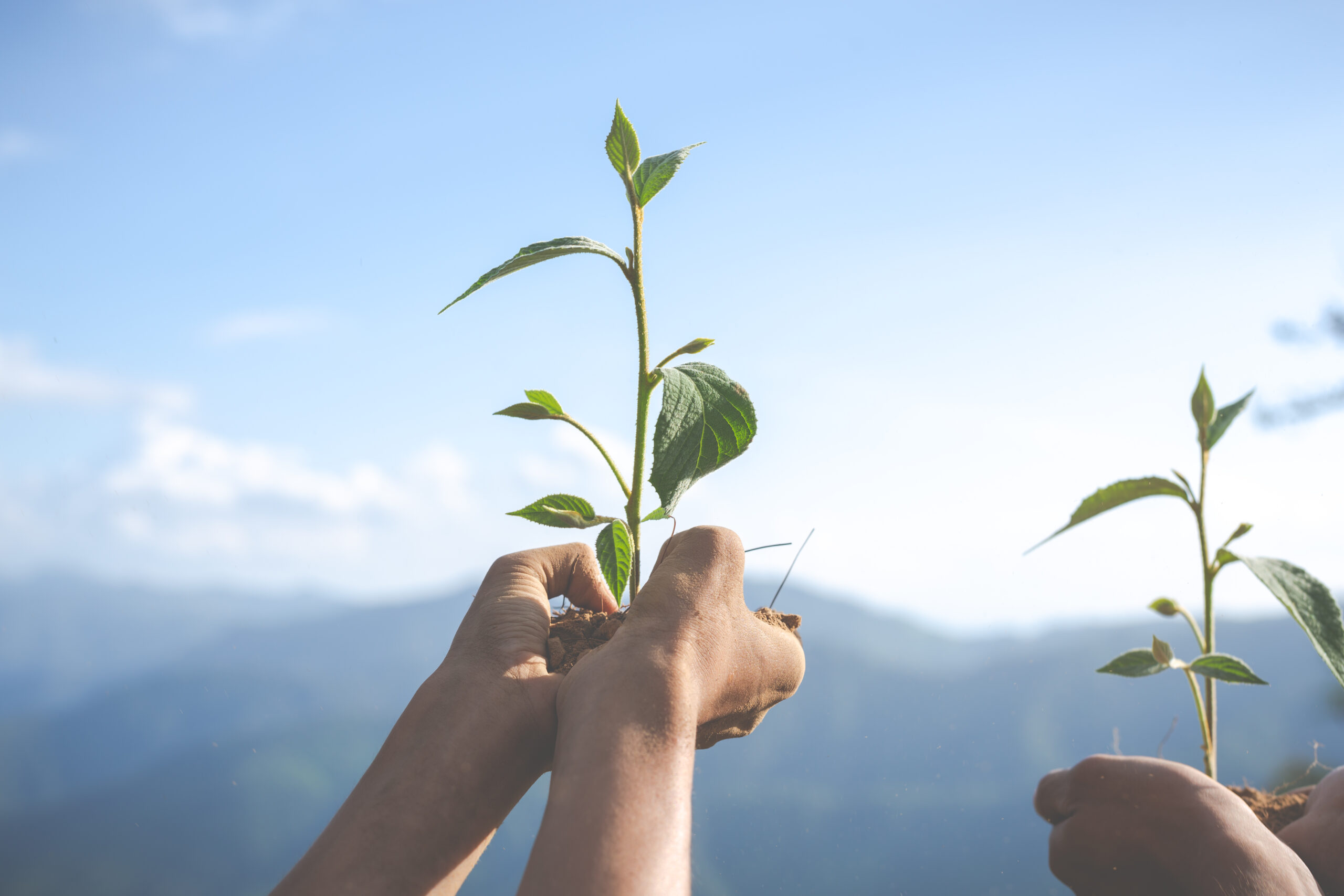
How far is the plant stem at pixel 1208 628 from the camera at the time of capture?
66 centimetres

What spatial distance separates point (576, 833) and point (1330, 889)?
0.75 m

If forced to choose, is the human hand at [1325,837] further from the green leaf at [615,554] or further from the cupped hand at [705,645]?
the green leaf at [615,554]

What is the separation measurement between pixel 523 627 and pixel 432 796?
121 millimetres

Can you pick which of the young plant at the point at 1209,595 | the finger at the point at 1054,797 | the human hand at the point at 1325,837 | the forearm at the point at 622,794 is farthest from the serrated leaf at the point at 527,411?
the human hand at the point at 1325,837

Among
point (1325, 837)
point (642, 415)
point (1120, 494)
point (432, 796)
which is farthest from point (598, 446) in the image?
point (1325, 837)

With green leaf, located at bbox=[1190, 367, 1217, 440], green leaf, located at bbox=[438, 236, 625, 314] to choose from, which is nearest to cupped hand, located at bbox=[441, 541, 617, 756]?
green leaf, located at bbox=[438, 236, 625, 314]

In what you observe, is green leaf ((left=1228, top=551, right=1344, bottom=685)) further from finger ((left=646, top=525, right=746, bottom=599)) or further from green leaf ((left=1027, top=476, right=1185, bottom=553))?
finger ((left=646, top=525, right=746, bottom=599))

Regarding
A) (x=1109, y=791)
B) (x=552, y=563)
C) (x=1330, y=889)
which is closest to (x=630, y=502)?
(x=552, y=563)

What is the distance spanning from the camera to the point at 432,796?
0.42 meters

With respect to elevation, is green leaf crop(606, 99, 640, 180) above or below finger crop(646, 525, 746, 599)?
above

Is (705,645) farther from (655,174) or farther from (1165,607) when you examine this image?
(1165,607)

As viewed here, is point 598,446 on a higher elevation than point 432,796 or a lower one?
higher

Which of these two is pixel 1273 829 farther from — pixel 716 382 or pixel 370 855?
pixel 370 855

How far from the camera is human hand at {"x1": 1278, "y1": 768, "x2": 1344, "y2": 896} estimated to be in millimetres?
638
